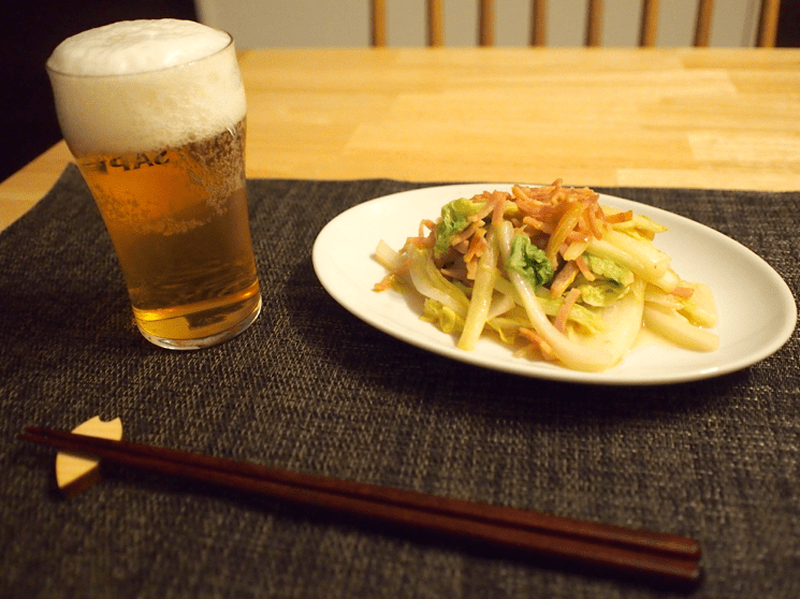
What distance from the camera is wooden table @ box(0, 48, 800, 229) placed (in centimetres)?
181

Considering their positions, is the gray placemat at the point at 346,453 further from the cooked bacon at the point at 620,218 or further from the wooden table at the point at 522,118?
the wooden table at the point at 522,118

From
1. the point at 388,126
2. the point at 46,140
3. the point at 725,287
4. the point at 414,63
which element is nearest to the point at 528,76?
the point at 414,63

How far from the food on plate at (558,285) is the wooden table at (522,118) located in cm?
63

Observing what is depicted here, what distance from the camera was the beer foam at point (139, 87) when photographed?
3.04 ft

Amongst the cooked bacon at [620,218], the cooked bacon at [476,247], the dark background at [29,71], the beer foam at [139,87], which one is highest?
the beer foam at [139,87]

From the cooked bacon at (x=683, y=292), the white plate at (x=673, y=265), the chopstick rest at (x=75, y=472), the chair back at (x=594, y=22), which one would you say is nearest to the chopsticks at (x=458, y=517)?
the chopstick rest at (x=75, y=472)

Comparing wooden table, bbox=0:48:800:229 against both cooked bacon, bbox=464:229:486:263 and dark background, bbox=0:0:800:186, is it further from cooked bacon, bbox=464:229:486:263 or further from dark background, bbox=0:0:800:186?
dark background, bbox=0:0:800:186

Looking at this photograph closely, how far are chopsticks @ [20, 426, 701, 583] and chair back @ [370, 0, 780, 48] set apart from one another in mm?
2525

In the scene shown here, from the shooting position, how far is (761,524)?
31.1 inches

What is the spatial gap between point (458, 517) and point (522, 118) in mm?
1674

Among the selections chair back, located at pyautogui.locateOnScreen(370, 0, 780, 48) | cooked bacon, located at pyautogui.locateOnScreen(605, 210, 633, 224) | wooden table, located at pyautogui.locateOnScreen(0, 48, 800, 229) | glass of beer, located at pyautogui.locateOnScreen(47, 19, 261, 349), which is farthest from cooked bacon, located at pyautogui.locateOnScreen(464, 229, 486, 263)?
chair back, located at pyautogui.locateOnScreen(370, 0, 780, 48)

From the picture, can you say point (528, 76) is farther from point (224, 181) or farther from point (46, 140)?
point (46, 140)

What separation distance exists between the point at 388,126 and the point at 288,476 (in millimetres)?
1551

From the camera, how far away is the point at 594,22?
2.78 m
